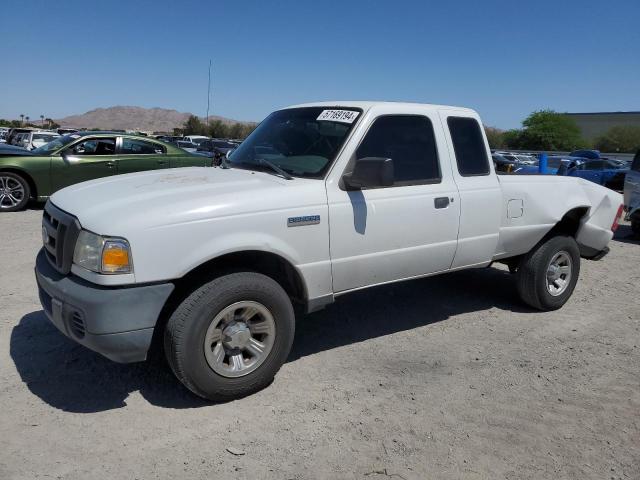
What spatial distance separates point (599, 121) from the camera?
87.9 m

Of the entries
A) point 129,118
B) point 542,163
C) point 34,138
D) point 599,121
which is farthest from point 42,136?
point 129,118

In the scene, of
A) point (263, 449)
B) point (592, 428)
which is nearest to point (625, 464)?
point (592, 428)

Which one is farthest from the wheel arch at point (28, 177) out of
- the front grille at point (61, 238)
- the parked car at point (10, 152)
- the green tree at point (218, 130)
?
the green tree at point (218, 130)

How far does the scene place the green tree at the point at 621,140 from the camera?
222 feet

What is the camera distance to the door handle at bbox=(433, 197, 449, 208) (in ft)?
14.2

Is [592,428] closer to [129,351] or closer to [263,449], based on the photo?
[263,449]

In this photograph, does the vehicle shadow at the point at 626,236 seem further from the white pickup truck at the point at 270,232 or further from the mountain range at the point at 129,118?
the mountain range at the point at 129,118

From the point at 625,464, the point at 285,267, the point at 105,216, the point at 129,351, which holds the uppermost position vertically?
the point at 105,216

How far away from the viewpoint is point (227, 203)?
338cm

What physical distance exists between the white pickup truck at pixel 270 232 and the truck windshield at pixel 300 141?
0.01 metres

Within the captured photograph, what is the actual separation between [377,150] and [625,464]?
2.58 metres

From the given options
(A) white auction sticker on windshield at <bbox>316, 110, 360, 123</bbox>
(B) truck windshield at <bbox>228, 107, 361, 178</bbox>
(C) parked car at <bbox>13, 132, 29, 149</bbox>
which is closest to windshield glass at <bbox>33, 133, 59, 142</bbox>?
(C) parked car at <bbox>13, 132, 29, 149</bbox>

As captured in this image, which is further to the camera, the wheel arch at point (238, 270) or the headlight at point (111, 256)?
the wheel arch at point (238, 270)

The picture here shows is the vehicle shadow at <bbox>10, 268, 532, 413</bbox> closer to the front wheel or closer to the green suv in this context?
the front wheel
